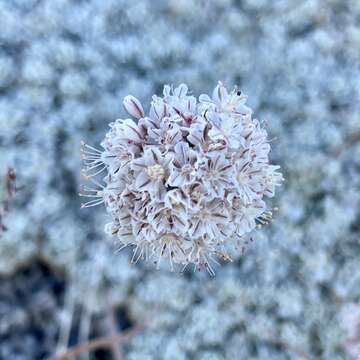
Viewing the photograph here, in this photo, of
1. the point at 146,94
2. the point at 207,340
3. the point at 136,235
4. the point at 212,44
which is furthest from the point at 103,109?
the point at 207,340

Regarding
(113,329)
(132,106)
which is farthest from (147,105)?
(113,329)

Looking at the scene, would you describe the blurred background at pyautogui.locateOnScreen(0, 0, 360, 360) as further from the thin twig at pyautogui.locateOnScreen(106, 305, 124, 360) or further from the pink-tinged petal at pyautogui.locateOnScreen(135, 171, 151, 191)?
the pink-tinged petal at pyautogui.locateOnScreen(135, 171, 151, 191)

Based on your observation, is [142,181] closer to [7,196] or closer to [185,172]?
[185,172]

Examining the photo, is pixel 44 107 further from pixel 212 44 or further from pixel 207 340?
pixel 207 340

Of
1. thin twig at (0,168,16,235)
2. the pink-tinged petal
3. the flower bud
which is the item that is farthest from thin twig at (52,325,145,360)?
the flower bud

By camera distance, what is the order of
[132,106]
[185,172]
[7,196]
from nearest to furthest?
1. [185,172]
2. [132,106]
3. [7,196]

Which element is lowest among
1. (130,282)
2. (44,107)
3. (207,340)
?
(207,340)

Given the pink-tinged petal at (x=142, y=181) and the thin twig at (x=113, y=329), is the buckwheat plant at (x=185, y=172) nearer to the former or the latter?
the pink-tinged petal at (x=142, y=181)
